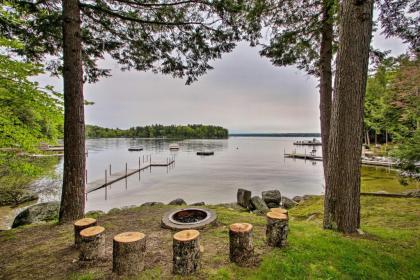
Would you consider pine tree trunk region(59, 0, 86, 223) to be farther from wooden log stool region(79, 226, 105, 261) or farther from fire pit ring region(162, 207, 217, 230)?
wooden log stool region(79, 226, 105, 261)

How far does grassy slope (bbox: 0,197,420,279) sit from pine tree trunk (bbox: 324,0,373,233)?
47 cm

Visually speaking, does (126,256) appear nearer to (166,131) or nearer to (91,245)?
Answer: (91,245)

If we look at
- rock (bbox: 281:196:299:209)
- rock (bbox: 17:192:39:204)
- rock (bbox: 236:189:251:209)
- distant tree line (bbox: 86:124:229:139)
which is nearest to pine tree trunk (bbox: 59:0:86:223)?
rock (bbox: 236:189:251:209)

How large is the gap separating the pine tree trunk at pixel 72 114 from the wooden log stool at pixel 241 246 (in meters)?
3.10

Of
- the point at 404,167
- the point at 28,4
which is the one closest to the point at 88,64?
the point at 28,4

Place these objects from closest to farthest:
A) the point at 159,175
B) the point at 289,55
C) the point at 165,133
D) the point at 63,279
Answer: the point at 63,279, the point at 289,55, the point at 159,175, the point at 165,133

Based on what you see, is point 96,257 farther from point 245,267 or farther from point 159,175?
point 159,175

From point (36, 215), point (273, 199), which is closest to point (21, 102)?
point (36, 215)

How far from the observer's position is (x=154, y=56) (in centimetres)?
545

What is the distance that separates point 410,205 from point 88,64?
961 centimetres

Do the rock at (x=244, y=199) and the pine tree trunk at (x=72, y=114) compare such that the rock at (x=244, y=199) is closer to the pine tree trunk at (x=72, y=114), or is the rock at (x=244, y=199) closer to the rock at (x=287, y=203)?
the rock at (x=287, y=203)

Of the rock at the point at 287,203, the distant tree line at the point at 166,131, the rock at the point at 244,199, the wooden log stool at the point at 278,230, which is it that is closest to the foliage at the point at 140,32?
the wooden log stool at the point at 278,230

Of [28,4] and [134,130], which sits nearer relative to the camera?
[28,4]

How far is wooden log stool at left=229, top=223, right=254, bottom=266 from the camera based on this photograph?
245 centimetres
